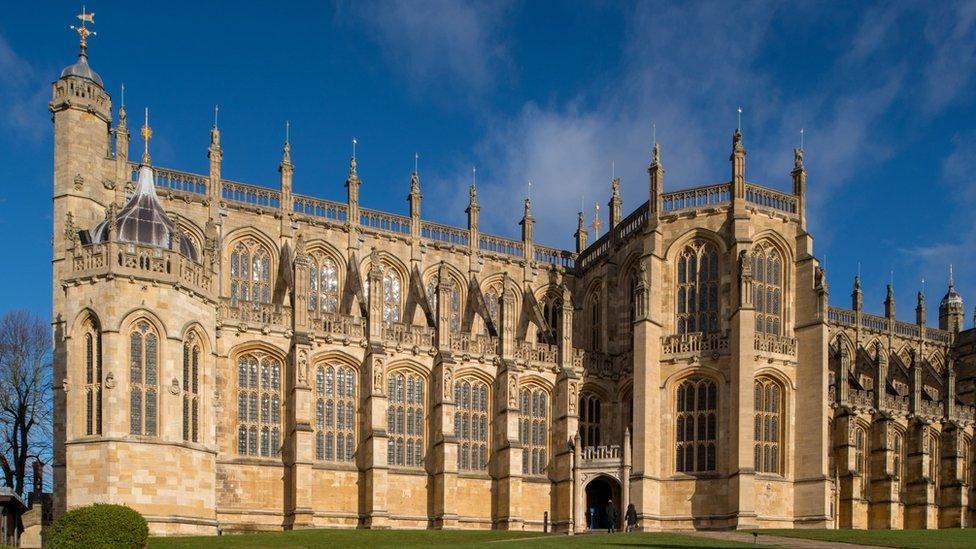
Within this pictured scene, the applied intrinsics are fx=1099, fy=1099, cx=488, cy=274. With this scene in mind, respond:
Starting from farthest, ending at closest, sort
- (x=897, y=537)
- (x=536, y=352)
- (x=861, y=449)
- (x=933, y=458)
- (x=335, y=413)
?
(x=933, y=458) → (x=861, y=449) → (x=536, y=352) → (x=335, y=413) → (x=897, y=537)

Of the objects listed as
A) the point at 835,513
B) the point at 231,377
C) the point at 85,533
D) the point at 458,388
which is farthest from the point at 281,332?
the point at 835,513

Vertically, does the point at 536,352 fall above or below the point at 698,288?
below

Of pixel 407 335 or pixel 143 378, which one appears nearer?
pixel 143 378

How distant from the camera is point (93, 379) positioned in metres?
42.3

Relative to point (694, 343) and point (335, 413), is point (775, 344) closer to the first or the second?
point (694, 343)

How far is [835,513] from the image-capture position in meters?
62.1

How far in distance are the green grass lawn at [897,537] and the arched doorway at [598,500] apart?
1241cm

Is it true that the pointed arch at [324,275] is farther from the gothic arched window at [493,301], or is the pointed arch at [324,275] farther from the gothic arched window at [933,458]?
the gothic arched window at [933,458]

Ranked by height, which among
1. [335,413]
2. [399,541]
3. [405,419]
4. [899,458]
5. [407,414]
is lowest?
[899,458]

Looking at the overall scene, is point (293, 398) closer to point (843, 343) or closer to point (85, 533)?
point (85, 533)

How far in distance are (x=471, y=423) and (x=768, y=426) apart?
15.2 meters

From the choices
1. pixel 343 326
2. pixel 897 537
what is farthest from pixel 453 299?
pixel 897 537

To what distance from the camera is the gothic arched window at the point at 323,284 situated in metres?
58.3

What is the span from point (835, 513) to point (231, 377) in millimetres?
34523
